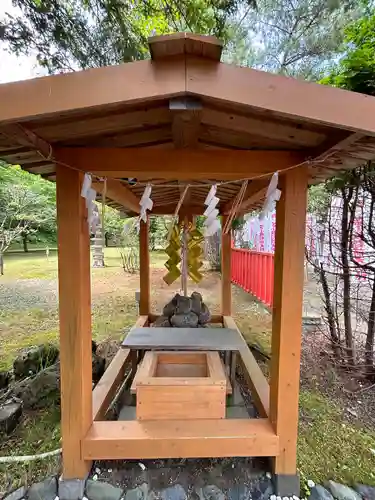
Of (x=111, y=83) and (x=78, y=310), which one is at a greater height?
(x=111, y=83)

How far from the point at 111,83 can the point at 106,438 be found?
1.88m

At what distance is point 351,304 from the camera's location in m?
3.27

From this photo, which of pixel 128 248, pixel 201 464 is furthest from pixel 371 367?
pixel 128 248

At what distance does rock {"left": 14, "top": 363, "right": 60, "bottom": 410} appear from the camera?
2.57 meters

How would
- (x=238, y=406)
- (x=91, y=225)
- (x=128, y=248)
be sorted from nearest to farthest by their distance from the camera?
(x=91, y=225)
(x=238, y=406)
(x=128, y=248)

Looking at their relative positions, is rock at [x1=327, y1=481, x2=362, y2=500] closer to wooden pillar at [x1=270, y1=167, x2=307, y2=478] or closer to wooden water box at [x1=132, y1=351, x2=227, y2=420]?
wooden pillar at [x1=270, y1=167, x2=307, y2=478]

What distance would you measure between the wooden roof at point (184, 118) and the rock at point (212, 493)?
186cm

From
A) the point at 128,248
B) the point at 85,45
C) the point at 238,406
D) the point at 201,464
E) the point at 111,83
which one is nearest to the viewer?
the point at 111,83

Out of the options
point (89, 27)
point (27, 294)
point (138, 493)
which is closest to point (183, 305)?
point (138, 493)

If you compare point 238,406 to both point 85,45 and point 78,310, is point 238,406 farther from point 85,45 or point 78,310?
point 85,45

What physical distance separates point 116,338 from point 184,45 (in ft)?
14.0

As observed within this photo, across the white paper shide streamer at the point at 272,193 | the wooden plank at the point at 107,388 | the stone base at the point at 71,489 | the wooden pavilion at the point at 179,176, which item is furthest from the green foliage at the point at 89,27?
the stone base at the point at 71,489

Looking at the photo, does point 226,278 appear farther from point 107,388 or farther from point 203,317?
point 107,388

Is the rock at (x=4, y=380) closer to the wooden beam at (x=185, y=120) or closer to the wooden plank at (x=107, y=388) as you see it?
the wooden plank at (x=107, y=388)
